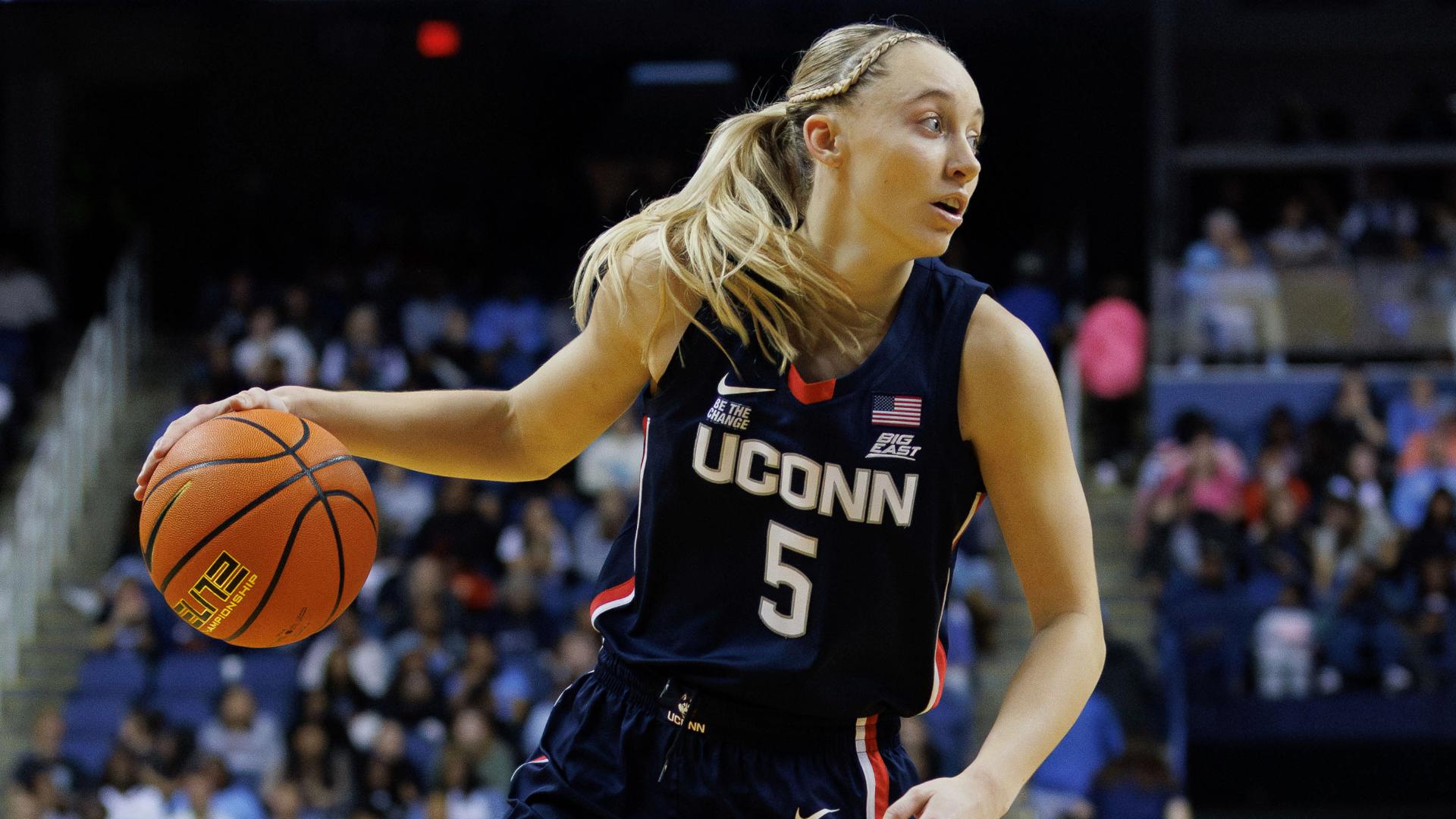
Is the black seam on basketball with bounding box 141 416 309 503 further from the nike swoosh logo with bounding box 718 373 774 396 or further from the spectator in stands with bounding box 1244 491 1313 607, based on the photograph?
the spectator in stands with bounding box 1244 491 1313 607

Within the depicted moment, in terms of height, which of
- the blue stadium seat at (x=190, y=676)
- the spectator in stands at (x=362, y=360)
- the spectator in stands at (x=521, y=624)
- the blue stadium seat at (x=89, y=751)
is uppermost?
the spectator in stands at (x=362, y=360)

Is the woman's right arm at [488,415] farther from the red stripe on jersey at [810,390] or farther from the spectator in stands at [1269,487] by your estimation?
the spectator in stands at [1269,487]

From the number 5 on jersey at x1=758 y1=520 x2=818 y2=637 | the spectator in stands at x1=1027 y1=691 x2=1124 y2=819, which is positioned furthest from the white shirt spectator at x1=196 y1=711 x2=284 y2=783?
the number 5 on jersey at x1=758 y1=520 x2=818 y2=637

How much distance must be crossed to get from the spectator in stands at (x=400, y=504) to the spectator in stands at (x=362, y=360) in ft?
2.65

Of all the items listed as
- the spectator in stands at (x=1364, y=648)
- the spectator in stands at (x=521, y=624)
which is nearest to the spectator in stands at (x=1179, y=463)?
the spectator in stands at (x=1364, y=648)

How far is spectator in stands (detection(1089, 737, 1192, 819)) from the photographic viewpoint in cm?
846

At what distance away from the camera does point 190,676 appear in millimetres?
9992

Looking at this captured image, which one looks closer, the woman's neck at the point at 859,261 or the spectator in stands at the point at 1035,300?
the woman's neck at the point at 859,261

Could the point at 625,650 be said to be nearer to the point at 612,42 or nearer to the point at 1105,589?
the point at 1105,589

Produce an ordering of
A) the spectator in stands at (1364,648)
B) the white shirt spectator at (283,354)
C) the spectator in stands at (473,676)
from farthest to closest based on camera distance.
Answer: the white shirt spectator at (283,354) → the spectator in stands at (1364,648) → the spectator in stands at (473,676)

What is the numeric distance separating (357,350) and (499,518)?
210 centimetres

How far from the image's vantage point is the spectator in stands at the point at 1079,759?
8961 millimetres

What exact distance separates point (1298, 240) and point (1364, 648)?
13.0 feet

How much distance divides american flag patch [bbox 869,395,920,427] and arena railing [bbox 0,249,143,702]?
997 centimetres
